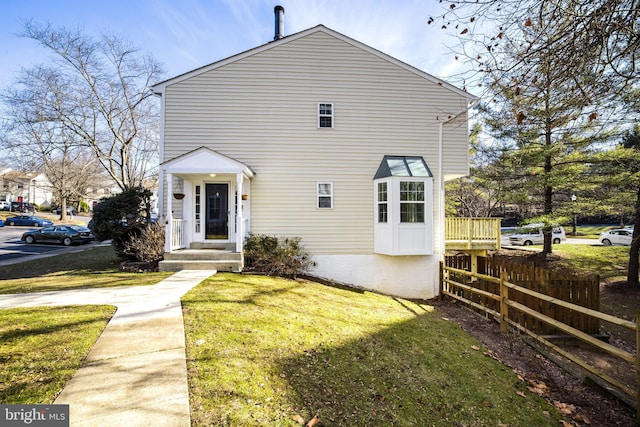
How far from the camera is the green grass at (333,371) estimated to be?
3.10 metres

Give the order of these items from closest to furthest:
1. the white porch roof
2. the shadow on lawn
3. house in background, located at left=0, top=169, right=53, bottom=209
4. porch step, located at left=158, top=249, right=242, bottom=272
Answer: the shadow on lawn, porch step, located at left=158, top=249, right=242, bottom=272, the white porch roof, house in background, located at left=0, top=169, right=53, bottom=209

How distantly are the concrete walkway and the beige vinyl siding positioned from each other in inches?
224

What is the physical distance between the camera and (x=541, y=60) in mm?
4211

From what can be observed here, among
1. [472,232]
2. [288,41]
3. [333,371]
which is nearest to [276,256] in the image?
[333,371]

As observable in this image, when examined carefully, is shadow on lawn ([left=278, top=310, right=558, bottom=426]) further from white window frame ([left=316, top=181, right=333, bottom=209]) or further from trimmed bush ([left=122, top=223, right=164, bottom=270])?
trimmed bush ([left=122, top=223, right=164, bottom=270])

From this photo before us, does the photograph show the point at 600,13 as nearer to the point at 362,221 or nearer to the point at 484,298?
the point at 484,298

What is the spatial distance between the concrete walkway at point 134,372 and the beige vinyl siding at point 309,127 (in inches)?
224

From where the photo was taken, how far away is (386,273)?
1074 centimetres

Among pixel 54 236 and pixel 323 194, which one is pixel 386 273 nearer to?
pixel 323 194

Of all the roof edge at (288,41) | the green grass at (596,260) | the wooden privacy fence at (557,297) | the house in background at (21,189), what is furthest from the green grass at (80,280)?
the house in background at (21,189)

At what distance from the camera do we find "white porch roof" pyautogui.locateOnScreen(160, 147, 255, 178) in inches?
361

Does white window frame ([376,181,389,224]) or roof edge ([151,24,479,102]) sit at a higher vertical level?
roof edge ([151,24,479,102])

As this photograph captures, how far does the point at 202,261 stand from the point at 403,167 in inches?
281

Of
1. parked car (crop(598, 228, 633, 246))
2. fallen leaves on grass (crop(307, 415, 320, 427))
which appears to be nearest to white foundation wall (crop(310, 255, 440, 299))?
fallen leaves on grass (crop(307, 415, 320, 427))
